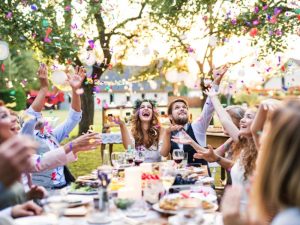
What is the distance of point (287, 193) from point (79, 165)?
929cm

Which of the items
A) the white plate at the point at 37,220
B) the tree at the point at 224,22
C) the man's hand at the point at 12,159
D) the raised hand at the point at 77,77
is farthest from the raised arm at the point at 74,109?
the tree at the point at 224,22

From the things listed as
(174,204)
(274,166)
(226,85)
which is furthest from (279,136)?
(226,85)

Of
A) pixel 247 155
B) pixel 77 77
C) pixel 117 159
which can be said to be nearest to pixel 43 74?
pixel 77 77

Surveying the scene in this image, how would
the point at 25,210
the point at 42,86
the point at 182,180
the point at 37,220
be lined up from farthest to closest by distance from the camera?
the point at 42,86, the point at 182,180, the point at 25,210, the point at 37,220

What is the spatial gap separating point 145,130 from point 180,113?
0.45 meters

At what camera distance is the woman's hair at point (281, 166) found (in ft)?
4.31

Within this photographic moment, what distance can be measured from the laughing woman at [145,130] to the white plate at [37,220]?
2593 mm

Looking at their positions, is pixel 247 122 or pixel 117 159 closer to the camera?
pixel 247 122

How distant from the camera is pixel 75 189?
112 inches

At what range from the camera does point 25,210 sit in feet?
7.14

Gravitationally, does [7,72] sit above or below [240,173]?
above

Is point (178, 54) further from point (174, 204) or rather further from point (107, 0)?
point (174, 204)

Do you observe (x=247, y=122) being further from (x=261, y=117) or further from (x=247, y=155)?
(x=261, y=117)

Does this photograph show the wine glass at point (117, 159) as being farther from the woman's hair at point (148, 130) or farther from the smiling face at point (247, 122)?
the woman's hair at point (148, 130)
